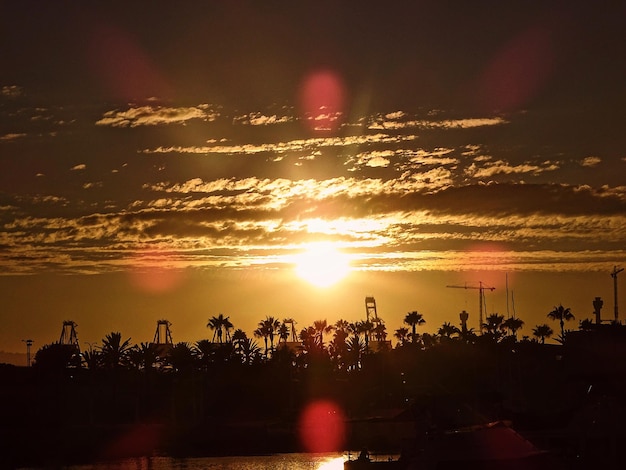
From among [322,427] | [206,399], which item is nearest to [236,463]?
[322,427]

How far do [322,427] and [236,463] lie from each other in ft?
124

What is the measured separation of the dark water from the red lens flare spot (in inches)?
432

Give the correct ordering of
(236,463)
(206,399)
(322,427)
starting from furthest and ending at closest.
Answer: (206,399), (322,427), (236,463)

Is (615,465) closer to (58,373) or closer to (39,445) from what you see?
(39,445)

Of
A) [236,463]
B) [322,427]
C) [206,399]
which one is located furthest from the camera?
[206,399]

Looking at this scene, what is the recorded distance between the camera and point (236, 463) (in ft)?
392

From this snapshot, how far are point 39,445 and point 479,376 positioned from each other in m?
86.3

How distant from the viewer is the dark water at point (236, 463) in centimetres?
11250

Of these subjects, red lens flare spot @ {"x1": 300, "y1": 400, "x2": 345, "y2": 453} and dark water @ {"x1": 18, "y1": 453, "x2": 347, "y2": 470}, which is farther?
red lens flare spot @ {"x1": 300, "y1": 400, "x2": 345, "y2": 453}

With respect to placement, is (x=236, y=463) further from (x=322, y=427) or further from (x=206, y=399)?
(x=206, y=399)

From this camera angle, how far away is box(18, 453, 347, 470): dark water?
369 ft

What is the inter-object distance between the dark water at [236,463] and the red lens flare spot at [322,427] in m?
11.0

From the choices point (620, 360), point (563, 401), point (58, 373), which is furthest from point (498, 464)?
point (58, 373)

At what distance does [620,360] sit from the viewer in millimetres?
92375
